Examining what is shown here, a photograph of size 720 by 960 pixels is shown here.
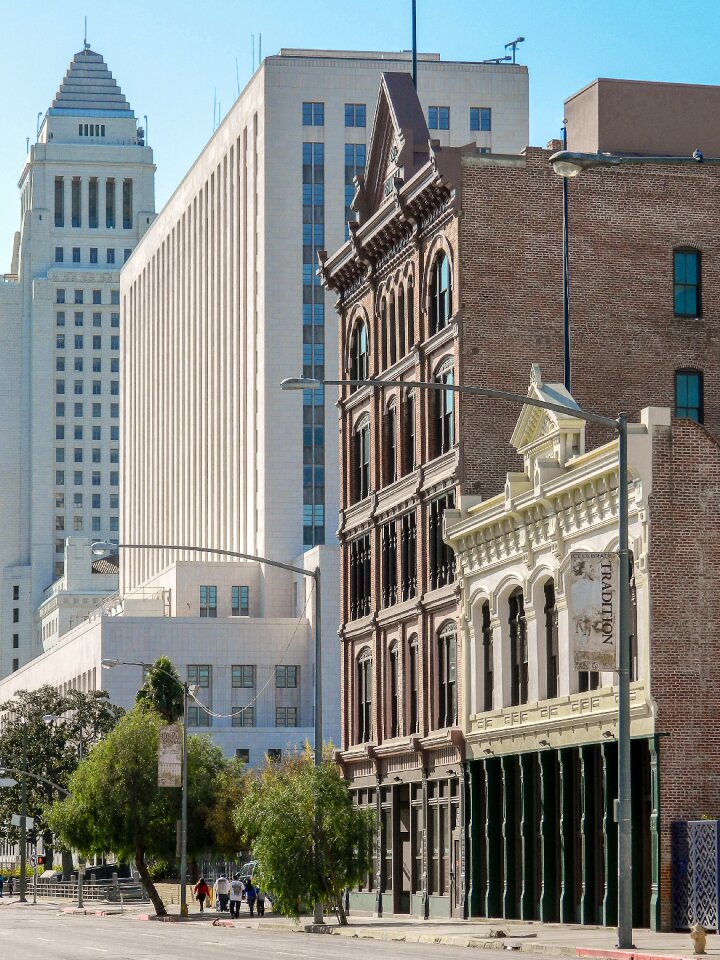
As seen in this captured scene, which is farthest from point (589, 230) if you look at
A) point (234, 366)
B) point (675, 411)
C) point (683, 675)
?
point (234, 366)

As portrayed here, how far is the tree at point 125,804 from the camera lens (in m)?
68.2

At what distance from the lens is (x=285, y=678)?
12812 centimetres

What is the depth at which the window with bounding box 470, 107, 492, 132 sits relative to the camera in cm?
13838

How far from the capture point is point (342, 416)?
228ft

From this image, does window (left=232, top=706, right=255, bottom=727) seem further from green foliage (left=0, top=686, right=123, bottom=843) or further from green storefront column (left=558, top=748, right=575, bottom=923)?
green storefront column (left=558, top=748, right=575, bottom=923)

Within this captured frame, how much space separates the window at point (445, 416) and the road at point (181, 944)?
608 inches

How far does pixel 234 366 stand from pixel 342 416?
244 ft

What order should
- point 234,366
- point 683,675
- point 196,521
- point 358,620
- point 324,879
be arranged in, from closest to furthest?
point 683,675, point 324,879, point 358,620, point 234,366, point 196,521

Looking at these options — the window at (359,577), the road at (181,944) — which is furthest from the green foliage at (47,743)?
the road at (181,944)

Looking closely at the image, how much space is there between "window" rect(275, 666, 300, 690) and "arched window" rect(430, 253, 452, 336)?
233 ft

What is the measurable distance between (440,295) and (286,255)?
76610 millimetres

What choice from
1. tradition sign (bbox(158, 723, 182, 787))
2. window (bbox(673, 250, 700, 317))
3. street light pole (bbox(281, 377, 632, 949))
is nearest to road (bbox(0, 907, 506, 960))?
street light pole (bbox(281, 377, 632, 949))

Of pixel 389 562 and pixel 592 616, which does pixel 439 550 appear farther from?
pixel 592 616

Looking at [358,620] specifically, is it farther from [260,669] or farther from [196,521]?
[196,521]
